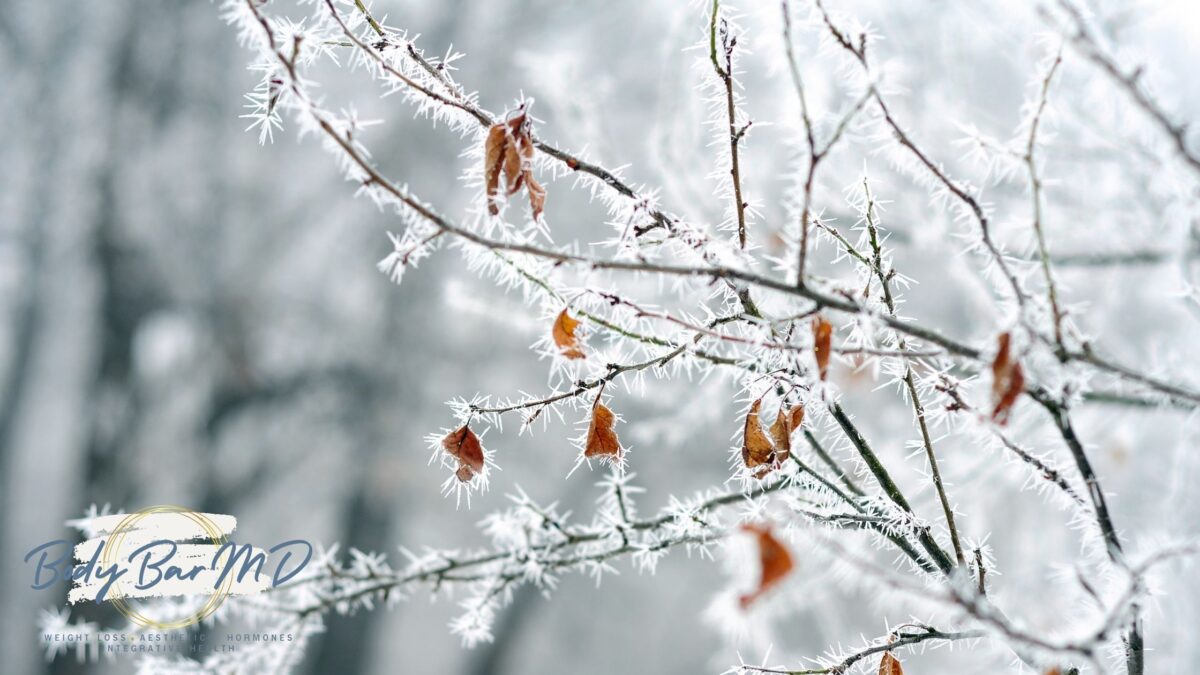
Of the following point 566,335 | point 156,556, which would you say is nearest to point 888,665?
point 566,335

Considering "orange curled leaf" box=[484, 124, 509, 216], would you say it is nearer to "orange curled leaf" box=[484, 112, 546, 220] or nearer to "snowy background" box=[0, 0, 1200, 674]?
"orange curled leaf" box=[484, 112, 546, 220]

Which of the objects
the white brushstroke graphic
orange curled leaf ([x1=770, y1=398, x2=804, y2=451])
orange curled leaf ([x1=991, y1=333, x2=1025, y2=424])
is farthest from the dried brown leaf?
the white brushstroke graphic

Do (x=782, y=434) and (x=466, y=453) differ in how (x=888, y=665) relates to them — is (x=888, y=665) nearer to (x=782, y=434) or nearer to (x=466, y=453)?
(x=782, y=434)

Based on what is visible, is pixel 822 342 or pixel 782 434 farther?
pixel 782 434

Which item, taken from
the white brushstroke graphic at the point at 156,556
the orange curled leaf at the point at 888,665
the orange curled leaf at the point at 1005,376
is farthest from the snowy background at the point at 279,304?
the orange curled leaf at the point at 1005,376

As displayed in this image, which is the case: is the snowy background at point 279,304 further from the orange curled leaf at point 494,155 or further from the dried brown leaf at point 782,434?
the orange curled leaf at point 494,155

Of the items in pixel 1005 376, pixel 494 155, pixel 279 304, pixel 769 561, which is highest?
pixel 279 304

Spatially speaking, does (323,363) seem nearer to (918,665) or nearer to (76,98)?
(76,98)
